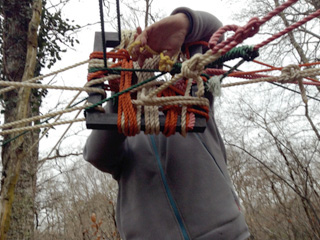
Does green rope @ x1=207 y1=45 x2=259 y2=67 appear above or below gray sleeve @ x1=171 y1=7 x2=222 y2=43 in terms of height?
below

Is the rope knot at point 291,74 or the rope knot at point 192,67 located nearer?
the rope knot at point 192,67

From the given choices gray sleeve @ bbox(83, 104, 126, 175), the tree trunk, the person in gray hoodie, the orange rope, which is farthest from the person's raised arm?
the tree trunk

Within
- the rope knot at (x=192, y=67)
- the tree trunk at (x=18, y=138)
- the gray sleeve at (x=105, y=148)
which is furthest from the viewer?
the tree trunk at (x=18, y=138)

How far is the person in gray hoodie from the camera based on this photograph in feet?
2.92

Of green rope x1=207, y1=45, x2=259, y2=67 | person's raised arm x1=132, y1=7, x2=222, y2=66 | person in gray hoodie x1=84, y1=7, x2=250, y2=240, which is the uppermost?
person's raised arm x1=132, y1=7, x2=222, y2=66

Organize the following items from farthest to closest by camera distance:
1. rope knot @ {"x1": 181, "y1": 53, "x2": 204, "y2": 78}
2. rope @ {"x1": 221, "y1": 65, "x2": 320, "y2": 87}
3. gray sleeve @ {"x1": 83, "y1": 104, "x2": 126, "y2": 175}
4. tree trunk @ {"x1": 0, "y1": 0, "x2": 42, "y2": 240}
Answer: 1. tree trunk @ {"x1": 0, "y1": 0, "x2": 42, "y2": 240}
2. gray sleeve @ {"x1": 83, "y1": 104, "x2": 126, "y2": 175}
3. rope @ {"x1": 221, "y1": 65, "x2": 320, "y2": 87}
4. rope knot @ {"x1": 181, "y1": 53, "x2": 204, "y2": 78}

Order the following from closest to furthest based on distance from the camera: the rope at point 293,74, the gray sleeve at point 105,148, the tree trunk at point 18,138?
the rope at point 293,74
the gray sleeve at point 105,148
the tree trunk at point 18,138

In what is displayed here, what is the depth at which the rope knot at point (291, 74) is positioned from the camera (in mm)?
850

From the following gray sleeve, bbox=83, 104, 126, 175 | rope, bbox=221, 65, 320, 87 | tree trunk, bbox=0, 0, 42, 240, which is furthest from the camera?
tree trunk, bbox=0, 0, 42, 240

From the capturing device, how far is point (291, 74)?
86 cm

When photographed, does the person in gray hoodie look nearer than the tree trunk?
Yes

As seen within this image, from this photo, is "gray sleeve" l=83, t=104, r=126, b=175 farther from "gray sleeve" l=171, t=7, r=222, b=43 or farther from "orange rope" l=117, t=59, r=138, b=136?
"gray sleeve" l=171, t=7, r=222, b=43

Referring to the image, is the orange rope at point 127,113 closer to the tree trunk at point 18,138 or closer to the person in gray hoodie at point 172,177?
the person in gray hoodie at point 172,177

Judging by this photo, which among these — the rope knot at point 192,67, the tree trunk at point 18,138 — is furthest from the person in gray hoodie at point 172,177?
the tree trunk at point 18,138
